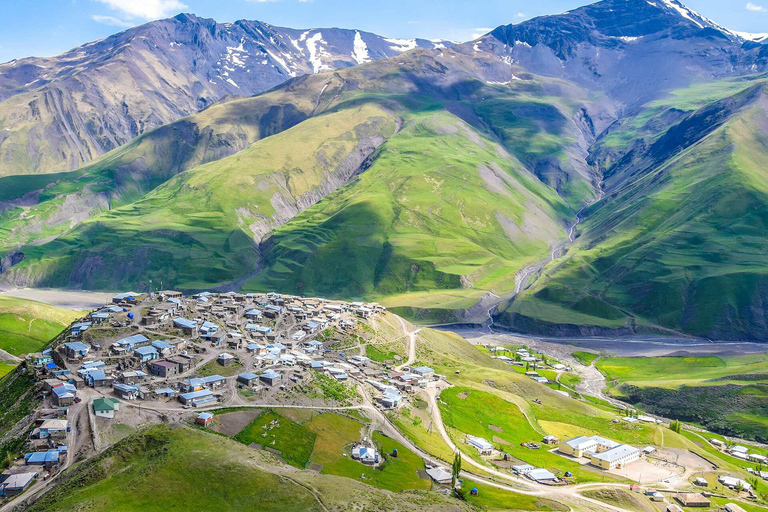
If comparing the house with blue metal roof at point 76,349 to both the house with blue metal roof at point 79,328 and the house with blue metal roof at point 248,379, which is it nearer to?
the house with blue metal roof at point 79,328

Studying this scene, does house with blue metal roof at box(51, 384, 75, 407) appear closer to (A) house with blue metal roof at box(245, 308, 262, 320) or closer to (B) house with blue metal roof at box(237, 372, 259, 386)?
(B) house with blue metal roof at box(237, 372, 259, 386)

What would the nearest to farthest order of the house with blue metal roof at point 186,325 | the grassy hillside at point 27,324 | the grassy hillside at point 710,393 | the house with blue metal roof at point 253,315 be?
the house with blue metal roof at point 186,325, the house with blue metal roof at point 253,315, the grassy hillside at point 710,393, the grassy hillside at point 27,324

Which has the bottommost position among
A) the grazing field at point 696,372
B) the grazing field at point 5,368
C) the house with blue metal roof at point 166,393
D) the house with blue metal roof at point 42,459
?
the grazing field at point 696,372

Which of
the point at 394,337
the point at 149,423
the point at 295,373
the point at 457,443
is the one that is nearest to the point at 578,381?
the point at 394,337

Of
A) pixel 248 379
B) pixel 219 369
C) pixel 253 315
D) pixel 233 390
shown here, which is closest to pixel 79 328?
pixel 219 369

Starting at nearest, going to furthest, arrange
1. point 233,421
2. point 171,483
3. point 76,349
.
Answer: point 171,483 < point 233,421 < point 76,349

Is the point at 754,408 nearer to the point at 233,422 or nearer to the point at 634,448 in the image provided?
the point at 634,448

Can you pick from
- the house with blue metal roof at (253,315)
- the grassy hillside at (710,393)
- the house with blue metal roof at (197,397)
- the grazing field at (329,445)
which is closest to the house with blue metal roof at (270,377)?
the grazing field at (329,445)

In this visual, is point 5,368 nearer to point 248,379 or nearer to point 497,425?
point 248,379
